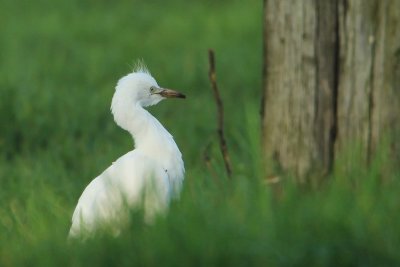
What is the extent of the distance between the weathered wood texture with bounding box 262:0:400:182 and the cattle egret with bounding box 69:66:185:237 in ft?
1.94

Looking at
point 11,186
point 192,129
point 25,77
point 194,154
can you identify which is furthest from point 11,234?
point 25,77

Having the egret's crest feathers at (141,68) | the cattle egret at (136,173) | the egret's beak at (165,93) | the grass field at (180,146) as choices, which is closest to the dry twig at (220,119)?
the grass field at (180,146)

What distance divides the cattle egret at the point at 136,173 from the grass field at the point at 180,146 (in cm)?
10

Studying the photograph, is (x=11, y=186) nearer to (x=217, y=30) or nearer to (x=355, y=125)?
(x=355, y=125)

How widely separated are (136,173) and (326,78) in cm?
102

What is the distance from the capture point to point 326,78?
566 centimetres

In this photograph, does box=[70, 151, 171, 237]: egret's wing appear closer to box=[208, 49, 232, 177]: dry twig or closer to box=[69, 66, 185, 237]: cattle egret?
box=[69, 66, 185, 237]: cattle egret

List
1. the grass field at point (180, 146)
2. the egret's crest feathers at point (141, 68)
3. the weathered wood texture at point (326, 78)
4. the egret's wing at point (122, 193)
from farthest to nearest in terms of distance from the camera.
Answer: the egret's crest feathers at point (141, 68) < the weathered wood texture at point (326, 78) < the egret's wing at point (122, 193) < the grass field at point (180, 146)

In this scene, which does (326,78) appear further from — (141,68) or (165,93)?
(141,68)

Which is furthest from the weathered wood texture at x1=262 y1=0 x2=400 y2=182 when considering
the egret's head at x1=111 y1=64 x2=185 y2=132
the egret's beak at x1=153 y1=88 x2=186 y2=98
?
the egret's beak at x1=153 y1=88 x2=186 y2=98

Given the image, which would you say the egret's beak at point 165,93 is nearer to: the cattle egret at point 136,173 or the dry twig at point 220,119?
the cattle egret at point 136,173

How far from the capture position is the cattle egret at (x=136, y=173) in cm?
459

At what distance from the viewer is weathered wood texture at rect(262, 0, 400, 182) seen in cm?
547

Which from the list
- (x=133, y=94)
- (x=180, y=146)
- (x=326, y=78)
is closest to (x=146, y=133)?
(x=133, y=94)
